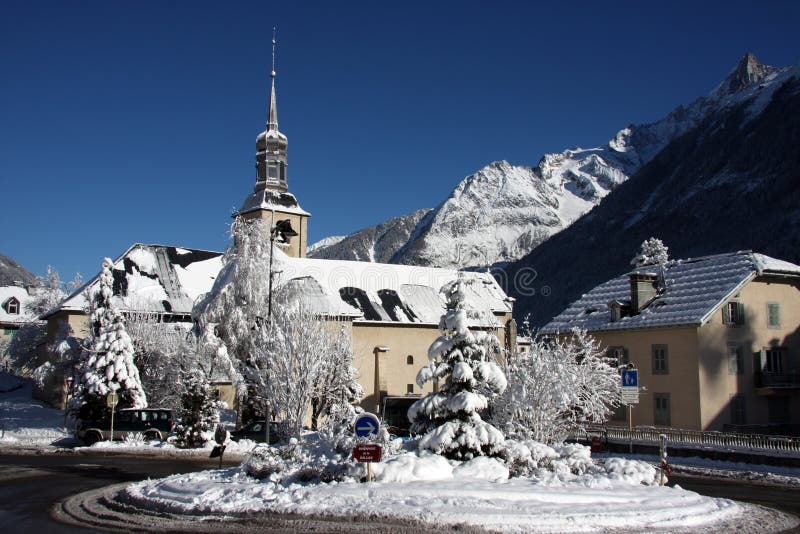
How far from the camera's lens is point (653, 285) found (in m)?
42.4

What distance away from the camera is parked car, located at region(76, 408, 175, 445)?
34031mm

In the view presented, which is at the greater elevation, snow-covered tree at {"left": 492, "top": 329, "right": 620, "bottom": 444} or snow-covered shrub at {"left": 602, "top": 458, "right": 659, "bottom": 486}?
snow-covered tree at {"left": 492, "top": 329, "right": 620, "bottom": 444}

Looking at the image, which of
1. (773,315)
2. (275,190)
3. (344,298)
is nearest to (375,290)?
(344,298)

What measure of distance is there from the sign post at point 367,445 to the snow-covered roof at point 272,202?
144ft

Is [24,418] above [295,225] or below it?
below

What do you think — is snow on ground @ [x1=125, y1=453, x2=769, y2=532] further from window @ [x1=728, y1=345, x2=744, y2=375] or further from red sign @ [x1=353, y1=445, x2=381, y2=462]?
window @ [x1=728, y1=345, x2=744, y2=375]

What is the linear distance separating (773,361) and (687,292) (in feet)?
17.6

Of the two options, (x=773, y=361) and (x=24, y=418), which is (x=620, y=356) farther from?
(x=24, y=418)

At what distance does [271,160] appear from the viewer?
200ft

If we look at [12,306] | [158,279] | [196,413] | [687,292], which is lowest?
[196,413]

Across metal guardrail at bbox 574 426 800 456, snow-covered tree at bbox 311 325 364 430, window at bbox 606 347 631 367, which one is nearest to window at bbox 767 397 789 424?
window at bbox 606 347 631 367

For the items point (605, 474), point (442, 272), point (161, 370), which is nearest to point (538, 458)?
point (605, 474)

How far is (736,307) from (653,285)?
492 cm

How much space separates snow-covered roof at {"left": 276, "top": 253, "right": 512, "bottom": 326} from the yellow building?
10.9 m
